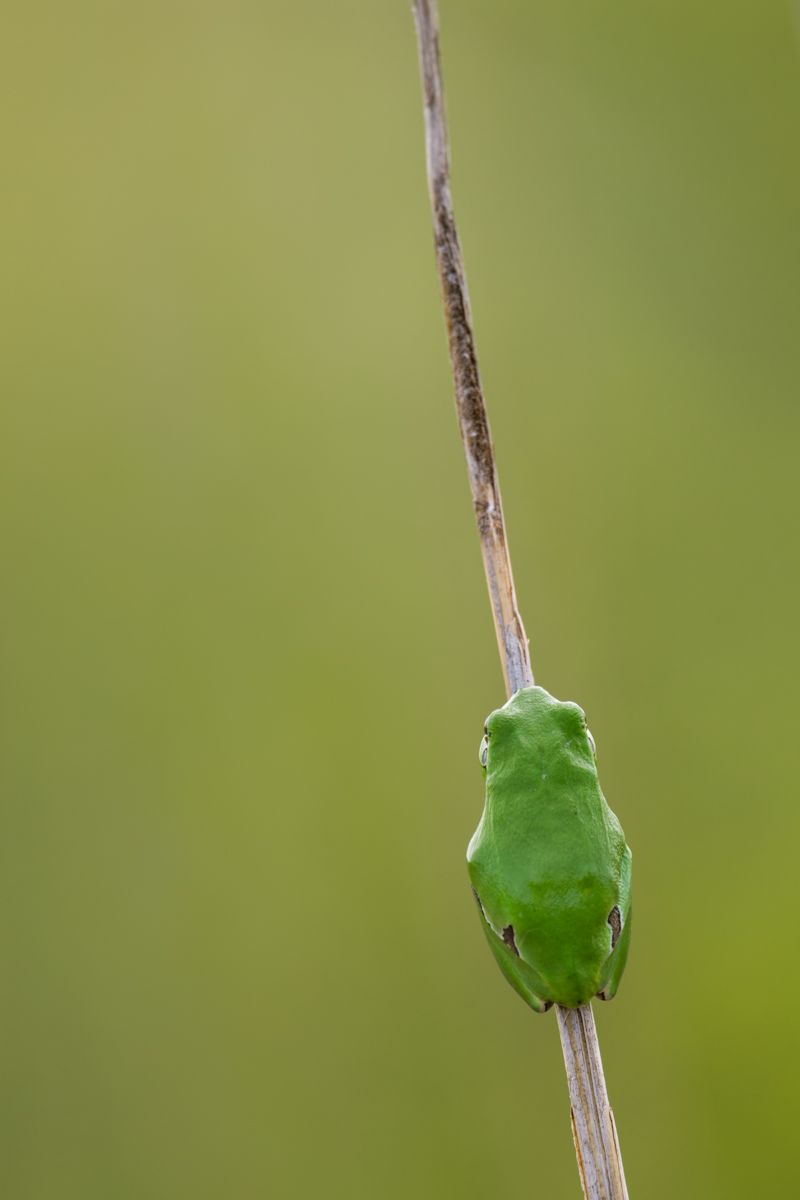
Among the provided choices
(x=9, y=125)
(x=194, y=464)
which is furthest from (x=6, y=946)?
(x=9, y=125)

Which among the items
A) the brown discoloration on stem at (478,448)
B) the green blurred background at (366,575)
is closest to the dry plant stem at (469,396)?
the brown discoloration on stem at (478,448)

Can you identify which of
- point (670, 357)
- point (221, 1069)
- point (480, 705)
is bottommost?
point (221, 1069)

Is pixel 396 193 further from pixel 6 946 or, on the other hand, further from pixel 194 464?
pixel 6 946

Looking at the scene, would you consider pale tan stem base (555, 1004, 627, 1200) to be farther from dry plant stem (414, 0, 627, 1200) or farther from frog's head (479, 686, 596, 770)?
frog's head (479, 686, 596, 770)

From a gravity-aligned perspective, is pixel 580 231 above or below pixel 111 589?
above

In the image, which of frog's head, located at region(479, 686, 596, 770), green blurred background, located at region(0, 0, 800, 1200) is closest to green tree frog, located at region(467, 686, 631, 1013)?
frog's head, located at region(479, 686, 596, 770)

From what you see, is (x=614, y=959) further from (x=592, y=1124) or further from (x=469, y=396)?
(x=469, y=396)
